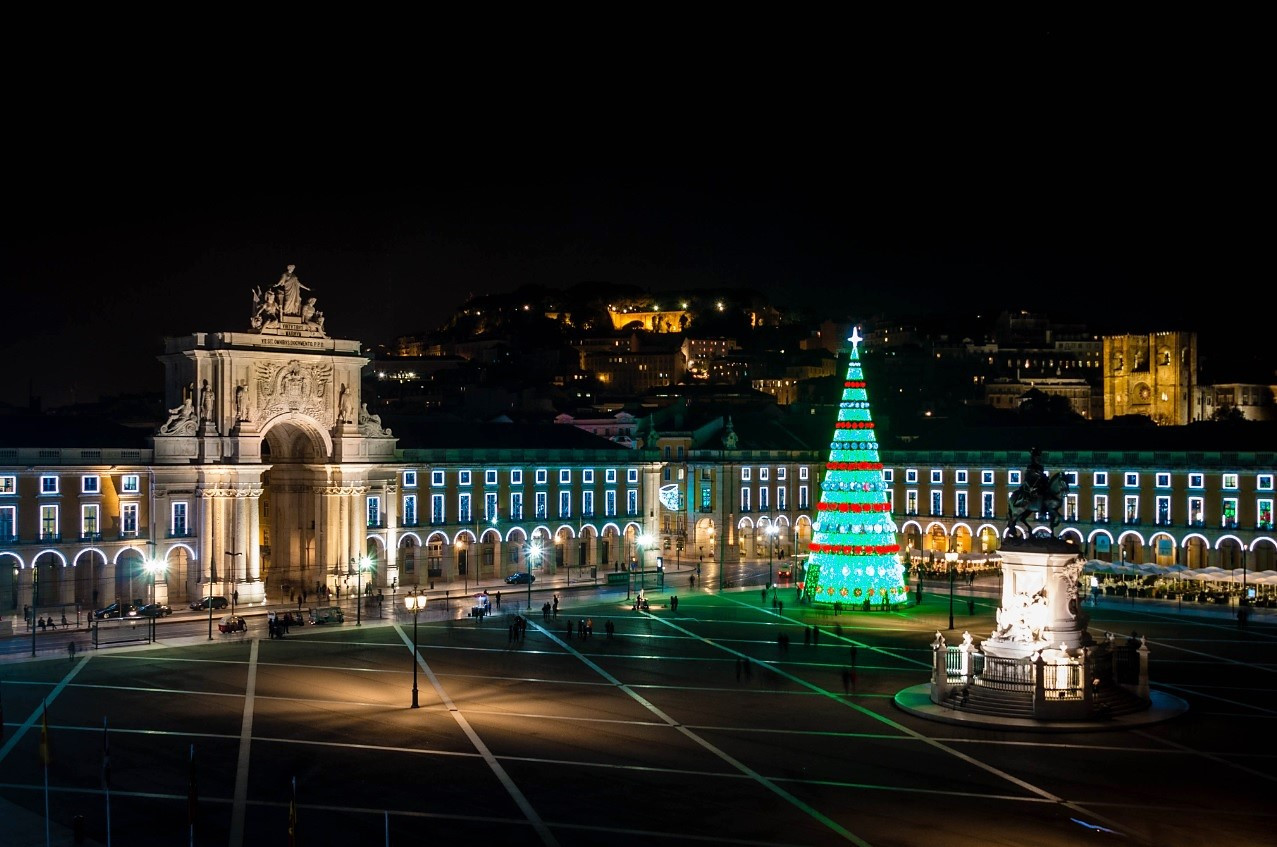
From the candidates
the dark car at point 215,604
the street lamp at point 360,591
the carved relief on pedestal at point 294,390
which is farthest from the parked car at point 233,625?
the carved relief on pedestal at point 294,390

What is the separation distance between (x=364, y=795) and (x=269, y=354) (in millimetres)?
49737

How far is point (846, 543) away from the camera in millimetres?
81125

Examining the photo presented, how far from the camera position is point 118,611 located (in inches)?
2997

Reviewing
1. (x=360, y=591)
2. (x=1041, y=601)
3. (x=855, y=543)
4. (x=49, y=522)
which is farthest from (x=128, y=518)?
(x=1041, y=601)

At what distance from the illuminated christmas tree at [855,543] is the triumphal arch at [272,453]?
25619 mm

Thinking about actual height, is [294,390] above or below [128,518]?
above

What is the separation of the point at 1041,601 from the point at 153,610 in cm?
4310

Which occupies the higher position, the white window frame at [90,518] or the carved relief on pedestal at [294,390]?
the carved relief on pedestal at [294,390]

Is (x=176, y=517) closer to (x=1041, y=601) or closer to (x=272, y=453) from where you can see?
(x=272, y=453)

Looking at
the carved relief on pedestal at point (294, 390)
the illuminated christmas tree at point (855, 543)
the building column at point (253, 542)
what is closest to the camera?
the illuminated christmas tree at point (855, 543)

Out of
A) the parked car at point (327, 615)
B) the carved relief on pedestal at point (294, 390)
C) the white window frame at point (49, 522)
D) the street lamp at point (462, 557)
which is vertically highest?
the carved relief on pedestal at point (294, 390)

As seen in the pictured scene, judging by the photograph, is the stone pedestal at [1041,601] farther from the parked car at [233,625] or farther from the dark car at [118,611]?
the dark car at [118,611]

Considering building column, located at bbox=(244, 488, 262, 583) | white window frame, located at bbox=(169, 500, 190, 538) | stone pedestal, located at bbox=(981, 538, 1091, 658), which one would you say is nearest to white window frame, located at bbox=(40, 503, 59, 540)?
white window frame, located at bbox=(169, 500, 190, 538)

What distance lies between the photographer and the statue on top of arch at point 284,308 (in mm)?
86062
